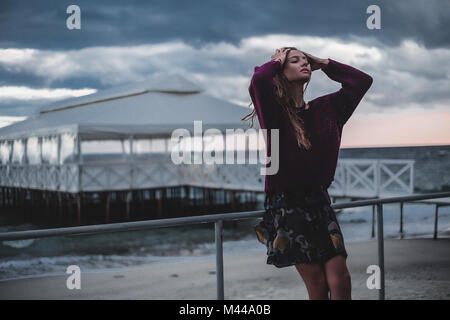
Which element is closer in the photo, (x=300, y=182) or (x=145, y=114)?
(x=300, y=182)

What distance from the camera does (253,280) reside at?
24.6ft

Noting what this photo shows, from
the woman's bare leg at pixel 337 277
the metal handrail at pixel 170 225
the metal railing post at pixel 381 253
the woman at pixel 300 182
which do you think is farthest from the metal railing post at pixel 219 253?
the metal railing post at pixel 381 253

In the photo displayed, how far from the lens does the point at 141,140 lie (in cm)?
2489

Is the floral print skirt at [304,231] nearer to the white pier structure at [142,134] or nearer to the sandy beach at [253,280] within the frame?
the sandy beach at [253,280]

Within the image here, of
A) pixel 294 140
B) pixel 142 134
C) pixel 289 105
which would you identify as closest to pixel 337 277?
pixel 294 140

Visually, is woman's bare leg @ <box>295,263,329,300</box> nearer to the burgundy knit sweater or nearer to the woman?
the woman

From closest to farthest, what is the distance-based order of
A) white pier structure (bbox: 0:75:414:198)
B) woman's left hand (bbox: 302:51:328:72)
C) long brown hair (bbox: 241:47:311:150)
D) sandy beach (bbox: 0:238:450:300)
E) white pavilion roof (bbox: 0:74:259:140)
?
long brown hair (bbox: 241:47:311:150), woman's left hand (bbox: 302:51:328:72), sandy beach (bbox: 0:238:450:300), white pier structure (bbox: 0:75:414:198), white pavilion roof (bbox: 0:74:259:140)

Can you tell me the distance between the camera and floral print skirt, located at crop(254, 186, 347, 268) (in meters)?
1.73

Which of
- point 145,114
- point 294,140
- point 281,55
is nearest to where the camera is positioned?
point 294,140

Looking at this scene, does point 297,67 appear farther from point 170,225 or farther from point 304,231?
point 170,225

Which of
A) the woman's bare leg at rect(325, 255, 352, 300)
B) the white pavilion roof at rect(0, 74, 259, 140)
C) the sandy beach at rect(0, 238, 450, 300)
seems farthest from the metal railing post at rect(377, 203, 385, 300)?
the white pavilion roof at rect(0, 74, 259, 140)

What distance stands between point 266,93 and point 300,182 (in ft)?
1.06

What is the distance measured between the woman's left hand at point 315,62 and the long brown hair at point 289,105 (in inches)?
2.8

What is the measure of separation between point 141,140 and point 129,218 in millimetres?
5084
